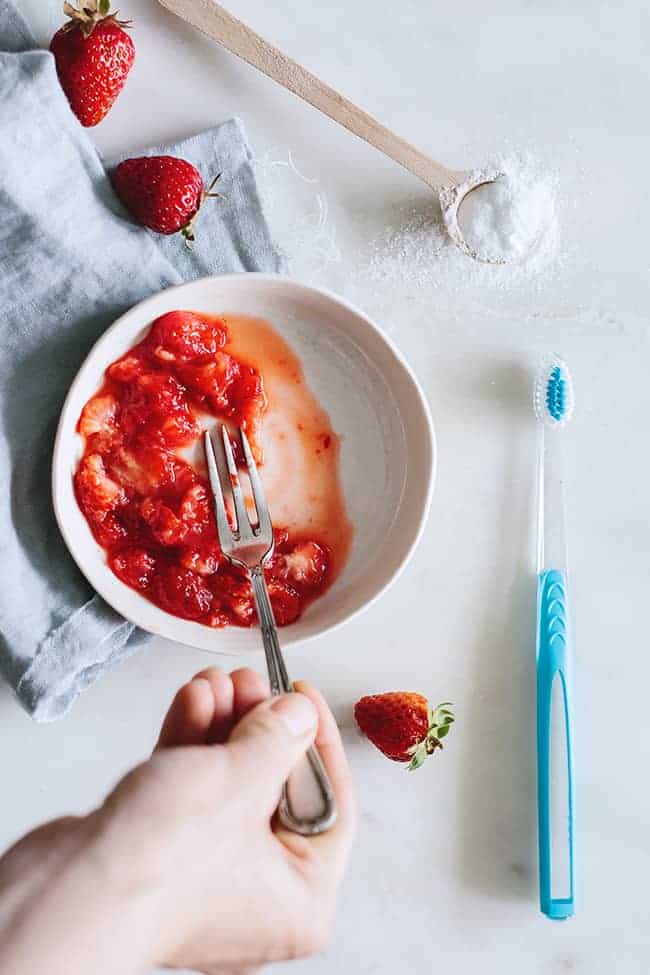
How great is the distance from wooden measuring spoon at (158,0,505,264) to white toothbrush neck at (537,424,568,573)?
27cm

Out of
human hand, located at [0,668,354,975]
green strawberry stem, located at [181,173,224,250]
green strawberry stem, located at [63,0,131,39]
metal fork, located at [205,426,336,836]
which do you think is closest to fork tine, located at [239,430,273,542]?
metal fork, located at [205,426,336,836]

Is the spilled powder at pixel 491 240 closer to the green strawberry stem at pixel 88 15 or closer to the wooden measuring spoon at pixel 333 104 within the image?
the wooden measuring spoon at pixel 333 104

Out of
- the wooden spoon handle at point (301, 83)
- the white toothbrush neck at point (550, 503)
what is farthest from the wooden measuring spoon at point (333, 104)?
the white toothbrush neck at point (550, 503)

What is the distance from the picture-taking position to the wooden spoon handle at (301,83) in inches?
56.7

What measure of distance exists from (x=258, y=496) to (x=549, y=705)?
1.69ft

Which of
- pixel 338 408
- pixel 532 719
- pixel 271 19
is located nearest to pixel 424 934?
pixel 532 719

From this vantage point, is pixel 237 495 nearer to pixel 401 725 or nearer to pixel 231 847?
pixel 401 725

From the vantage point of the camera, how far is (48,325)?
142 centimetres

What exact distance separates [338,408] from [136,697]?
50cm

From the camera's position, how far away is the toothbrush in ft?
5.04

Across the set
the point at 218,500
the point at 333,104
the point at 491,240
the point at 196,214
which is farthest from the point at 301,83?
the point at 218,500

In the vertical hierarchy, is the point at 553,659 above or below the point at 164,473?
below

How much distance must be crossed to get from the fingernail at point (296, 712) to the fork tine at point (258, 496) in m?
0.41

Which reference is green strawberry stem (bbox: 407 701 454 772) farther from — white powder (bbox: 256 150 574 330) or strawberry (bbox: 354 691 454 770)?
white powder (bbox: 256 150 574 330)
